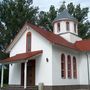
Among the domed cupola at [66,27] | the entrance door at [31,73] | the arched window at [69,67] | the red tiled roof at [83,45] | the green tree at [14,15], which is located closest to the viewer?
the entrance door at [31,73]

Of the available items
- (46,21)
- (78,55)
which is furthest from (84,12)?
(78,55)

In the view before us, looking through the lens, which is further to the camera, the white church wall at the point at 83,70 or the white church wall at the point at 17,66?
the white church wall at the point at 83,70

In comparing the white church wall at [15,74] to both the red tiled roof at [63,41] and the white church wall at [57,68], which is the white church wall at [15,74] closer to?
the red tiled roof at [63,41]

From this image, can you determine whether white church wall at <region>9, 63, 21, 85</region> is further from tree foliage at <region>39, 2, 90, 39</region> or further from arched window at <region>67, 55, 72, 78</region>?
tree foliage at <region>39, 2, 90, 39</region>

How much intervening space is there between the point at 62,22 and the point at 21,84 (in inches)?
383

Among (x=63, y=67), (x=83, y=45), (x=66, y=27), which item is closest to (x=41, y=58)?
(x=63, y=67)

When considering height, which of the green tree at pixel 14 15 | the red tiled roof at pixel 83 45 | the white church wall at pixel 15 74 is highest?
the green tree at pixel 14 15

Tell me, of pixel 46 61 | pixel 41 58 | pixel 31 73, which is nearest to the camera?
pixel 46 61

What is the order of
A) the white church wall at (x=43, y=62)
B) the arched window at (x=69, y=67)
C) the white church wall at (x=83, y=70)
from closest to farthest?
the white church wall at (x=43, y=62), the arched window at (x=69, y=67), the white church wall at (x=83, y=70)

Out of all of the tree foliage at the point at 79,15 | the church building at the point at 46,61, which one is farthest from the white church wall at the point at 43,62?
the tree foliage at the point at 79,15

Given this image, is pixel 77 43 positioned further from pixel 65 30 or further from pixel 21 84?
pixel 21 84

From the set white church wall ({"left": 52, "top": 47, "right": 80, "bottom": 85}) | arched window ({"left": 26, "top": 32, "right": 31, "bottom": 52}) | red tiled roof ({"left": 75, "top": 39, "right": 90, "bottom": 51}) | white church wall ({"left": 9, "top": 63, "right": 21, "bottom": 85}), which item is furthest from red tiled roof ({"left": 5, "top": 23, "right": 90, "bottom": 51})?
white church wall ({"left": 9, "top": 63, "right": 21, "bottom": 85})

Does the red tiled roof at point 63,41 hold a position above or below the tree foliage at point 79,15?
below

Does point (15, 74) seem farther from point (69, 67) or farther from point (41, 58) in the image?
point (69, 67)
